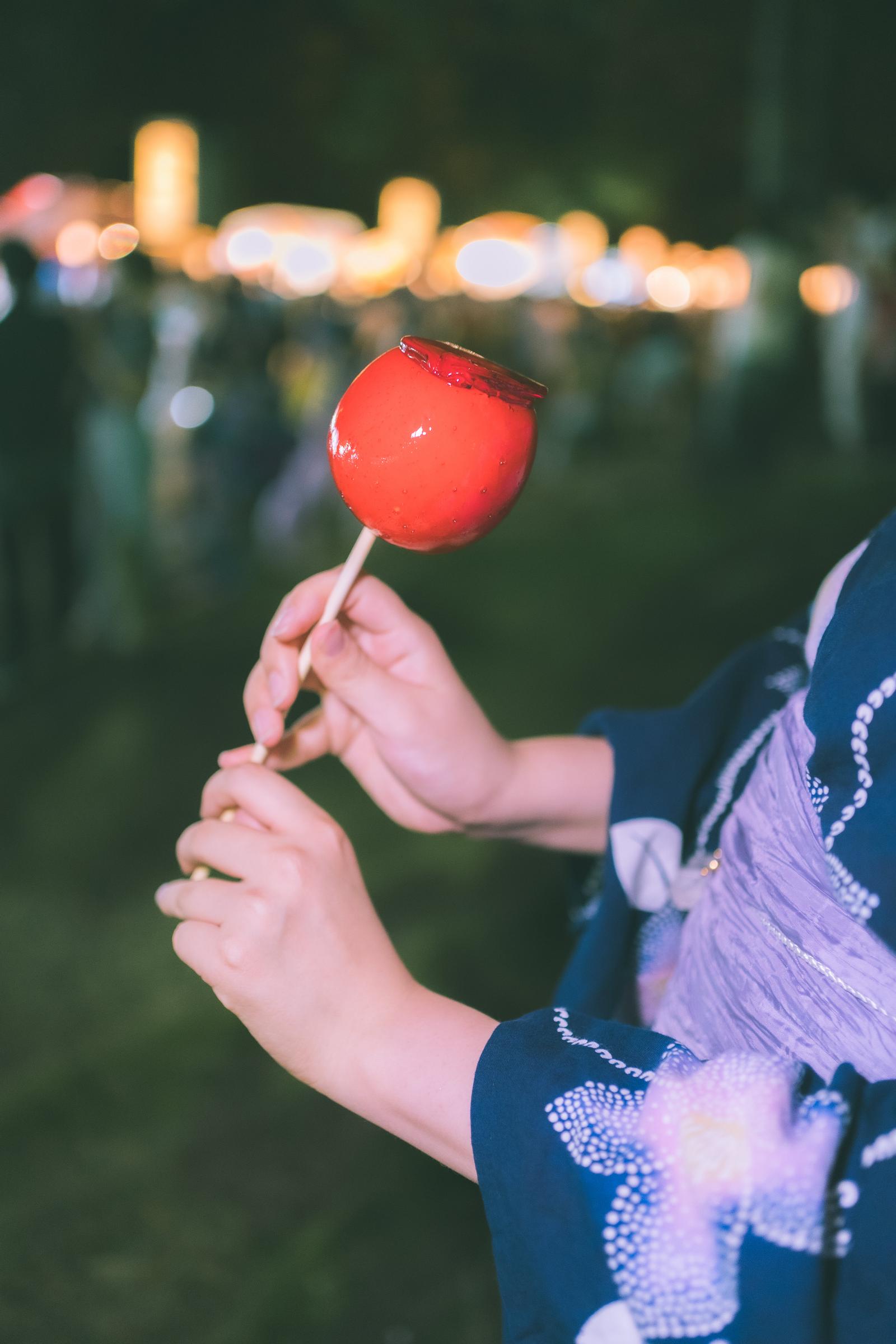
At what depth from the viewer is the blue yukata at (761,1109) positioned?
682 millimetres

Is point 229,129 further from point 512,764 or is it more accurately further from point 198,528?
point 512,764

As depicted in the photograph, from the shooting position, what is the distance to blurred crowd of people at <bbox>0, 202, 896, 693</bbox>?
4.98 metres

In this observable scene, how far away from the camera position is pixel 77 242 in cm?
1092

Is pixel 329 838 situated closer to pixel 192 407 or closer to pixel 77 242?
pixel 192 407

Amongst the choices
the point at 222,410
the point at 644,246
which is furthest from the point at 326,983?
the point at 644,246

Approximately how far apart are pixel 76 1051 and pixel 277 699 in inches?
72.2

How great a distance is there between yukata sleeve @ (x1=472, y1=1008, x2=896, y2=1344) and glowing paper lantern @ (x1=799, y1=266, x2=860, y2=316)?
11477 mm

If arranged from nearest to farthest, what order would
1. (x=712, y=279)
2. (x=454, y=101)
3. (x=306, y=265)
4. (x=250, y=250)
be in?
(x=250, y=250)
(x=306, y=265)
(x=454, y=101)
(x=712, y=279)

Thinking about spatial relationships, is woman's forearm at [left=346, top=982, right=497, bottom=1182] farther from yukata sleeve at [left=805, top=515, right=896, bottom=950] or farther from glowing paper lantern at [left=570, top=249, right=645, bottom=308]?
glowing paper lantern at [left=570, top=249, right=645, bottom=308]

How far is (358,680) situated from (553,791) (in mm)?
262

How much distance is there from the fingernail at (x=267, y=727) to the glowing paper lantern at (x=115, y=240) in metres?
11.5

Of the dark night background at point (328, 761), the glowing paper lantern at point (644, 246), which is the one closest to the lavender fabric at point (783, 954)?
the dark night background at point (328, 761)

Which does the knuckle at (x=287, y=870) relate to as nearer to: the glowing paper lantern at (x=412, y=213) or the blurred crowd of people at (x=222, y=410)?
the blurred crowd of people at (x=222, y=410)

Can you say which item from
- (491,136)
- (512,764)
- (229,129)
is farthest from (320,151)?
(512,764)
